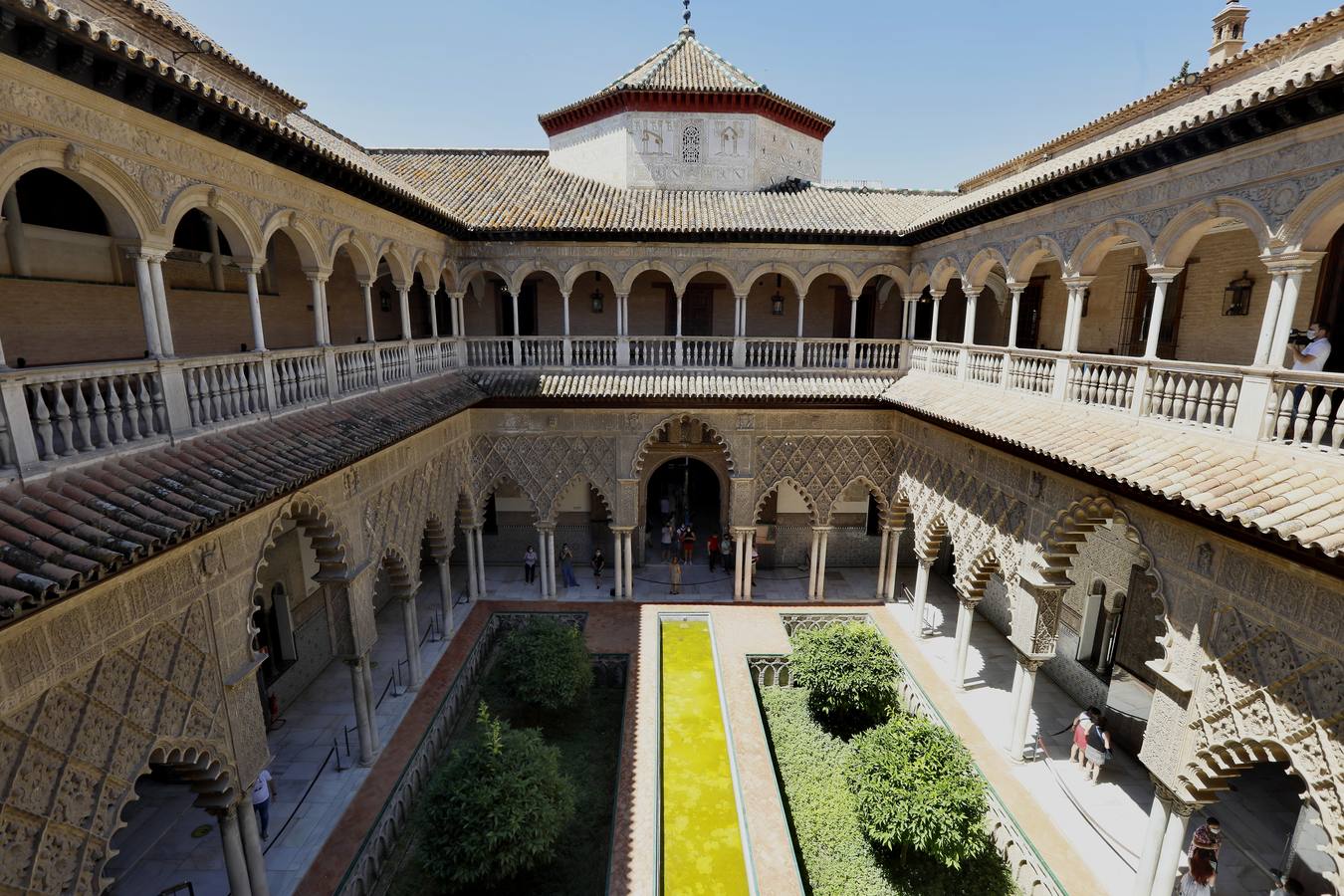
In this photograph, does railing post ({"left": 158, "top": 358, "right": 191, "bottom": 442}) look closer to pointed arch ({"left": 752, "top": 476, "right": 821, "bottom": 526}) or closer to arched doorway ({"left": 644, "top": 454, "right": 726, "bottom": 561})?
pointed arch ({"left": 752, "top": 476, "right": 821, "bottom": 526})

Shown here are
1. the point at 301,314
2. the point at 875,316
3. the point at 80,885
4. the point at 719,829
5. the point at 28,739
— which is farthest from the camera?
the point at 875,316

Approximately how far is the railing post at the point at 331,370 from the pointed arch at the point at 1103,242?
376 inches

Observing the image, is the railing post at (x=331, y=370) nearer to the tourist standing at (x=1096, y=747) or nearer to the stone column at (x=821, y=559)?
the stone column at (x=821, y=559)

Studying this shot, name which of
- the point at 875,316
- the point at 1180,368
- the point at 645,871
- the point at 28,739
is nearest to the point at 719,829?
the point at 645,871

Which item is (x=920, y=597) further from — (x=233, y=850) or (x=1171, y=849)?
(x=233, y=850)

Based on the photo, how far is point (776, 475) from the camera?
13.4 m

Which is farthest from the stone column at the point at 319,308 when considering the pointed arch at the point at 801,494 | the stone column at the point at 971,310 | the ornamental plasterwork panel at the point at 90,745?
the stone column at the point at 971,310

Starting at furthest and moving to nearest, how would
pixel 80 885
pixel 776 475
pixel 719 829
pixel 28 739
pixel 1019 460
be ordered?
pixel 776 475
pixel 1019 460
pixel 719 829
pixel 80 885
pixel 28 739

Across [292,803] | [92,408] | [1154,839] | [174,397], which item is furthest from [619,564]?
[92,408]

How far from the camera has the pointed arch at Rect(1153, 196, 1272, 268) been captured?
5.88 metres

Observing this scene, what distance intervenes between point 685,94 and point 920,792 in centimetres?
1494

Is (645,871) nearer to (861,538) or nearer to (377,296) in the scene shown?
(861,538)

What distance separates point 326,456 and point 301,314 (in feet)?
19.3

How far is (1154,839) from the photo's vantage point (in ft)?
21.7
